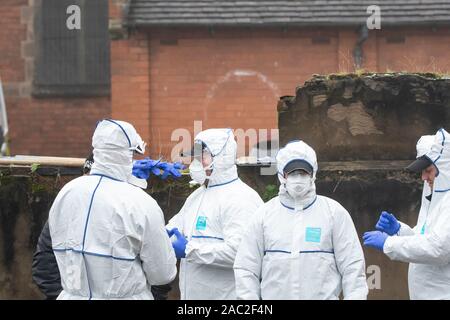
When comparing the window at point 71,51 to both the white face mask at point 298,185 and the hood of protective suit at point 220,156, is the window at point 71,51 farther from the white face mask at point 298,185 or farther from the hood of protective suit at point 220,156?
the white face mask at point 298,185

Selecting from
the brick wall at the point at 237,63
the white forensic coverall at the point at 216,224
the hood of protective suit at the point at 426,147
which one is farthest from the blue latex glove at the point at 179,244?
the brick wall at the point at 237,63

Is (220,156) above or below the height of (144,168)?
above

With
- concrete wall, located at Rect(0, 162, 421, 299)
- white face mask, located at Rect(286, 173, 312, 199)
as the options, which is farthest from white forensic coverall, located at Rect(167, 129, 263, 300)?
concrete wall, located at Rect(0, 162, 421, 299)

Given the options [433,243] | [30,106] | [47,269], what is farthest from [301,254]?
[30,106]

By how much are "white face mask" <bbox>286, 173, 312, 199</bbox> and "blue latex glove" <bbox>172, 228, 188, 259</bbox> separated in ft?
3.58

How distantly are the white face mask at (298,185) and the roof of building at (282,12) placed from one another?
10.1m

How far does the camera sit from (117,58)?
16.5m

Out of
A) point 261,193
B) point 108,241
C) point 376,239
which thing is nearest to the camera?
point 108,241

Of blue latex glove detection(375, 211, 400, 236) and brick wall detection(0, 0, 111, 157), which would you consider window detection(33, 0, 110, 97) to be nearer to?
brick wall detection(0, 0, 111, 157)

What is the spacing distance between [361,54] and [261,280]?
1080 centimetres

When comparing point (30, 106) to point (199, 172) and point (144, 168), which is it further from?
point (199, 172)

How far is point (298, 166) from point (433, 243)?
3.44ft

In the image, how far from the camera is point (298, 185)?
20.8ft

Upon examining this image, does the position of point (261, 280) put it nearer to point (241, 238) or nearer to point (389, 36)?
point (241, 238)
